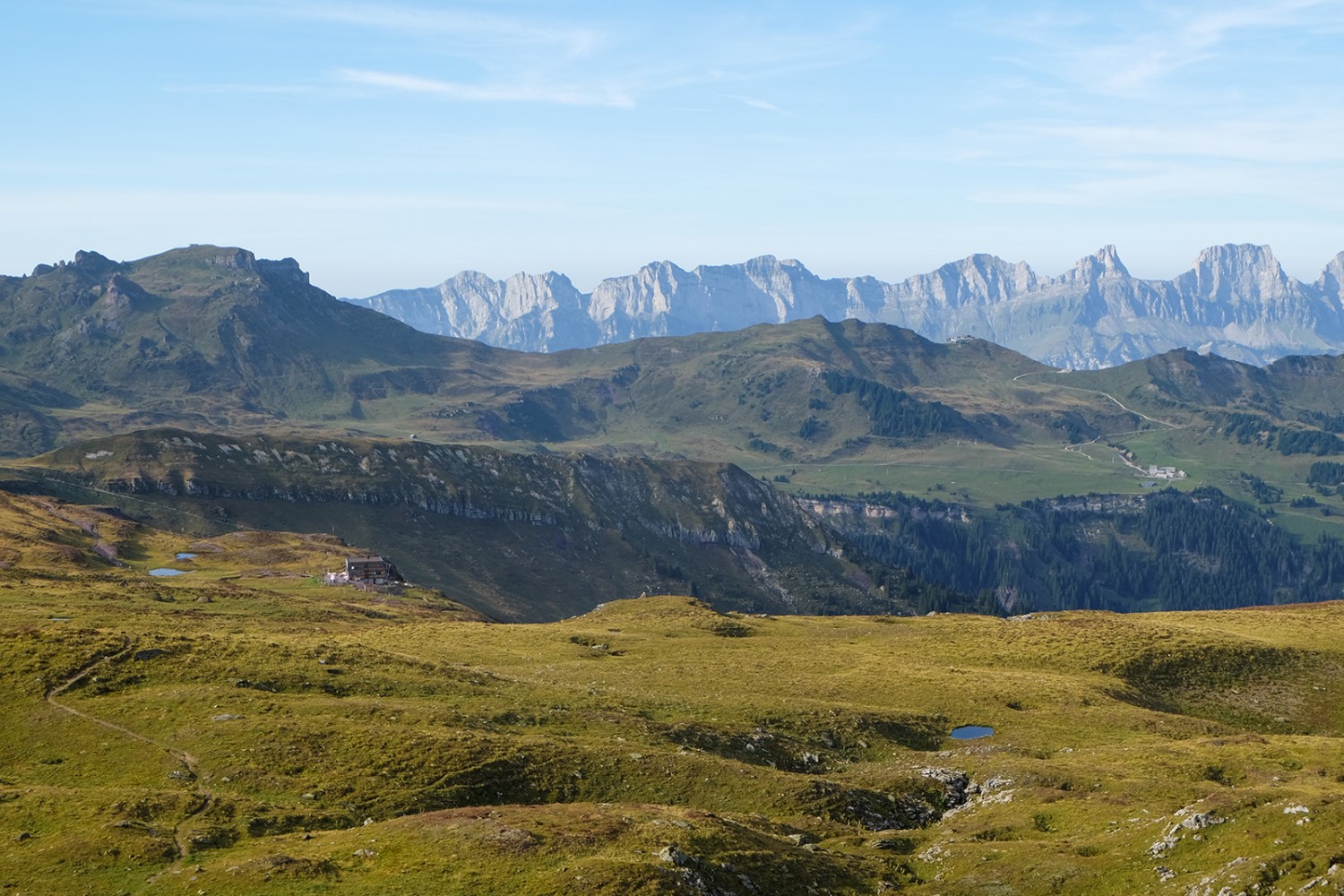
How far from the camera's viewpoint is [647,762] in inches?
2916

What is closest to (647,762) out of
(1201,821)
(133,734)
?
(133,734)

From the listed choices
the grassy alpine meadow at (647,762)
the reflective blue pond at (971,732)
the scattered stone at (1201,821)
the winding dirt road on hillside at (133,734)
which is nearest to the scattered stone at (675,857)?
the grassy alpine meadow at (647,762)

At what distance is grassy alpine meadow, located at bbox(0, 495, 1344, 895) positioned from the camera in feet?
179

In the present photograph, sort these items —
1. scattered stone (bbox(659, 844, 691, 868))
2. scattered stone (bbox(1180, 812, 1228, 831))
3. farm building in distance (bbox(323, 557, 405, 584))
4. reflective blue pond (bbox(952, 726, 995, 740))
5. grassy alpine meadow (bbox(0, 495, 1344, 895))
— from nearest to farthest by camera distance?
scattered stone (bbox(659, 844, 691, 868))
grassy alpine meadow (bbox(0, 495, 1344, 895))
scattered stone (bbox(1180, 812, 1228, 831))
reflective blue pond (bbox(952, 726, 995, 740))
farm building in distance (bbox(323, 557, 405, 584))

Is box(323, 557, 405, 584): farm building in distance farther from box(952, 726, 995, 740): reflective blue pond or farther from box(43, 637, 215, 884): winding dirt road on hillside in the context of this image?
box(952, 726, 995, 740): reflective blue pond

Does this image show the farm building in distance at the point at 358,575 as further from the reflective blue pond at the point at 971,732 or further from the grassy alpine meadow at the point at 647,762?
the reflective blue pond at the point at 971,732

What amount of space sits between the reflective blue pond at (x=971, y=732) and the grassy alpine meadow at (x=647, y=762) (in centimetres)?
82

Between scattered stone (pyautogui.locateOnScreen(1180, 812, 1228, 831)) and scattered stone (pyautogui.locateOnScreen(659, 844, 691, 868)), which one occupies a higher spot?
scattered stone (pyautogui.locateOnScreen(659, 844, 691, 868))

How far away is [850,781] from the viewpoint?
76.4 metres

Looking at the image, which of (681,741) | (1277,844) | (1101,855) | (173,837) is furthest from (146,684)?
(1277,844)

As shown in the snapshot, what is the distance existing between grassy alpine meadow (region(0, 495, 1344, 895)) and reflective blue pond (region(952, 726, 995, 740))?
0.82 m

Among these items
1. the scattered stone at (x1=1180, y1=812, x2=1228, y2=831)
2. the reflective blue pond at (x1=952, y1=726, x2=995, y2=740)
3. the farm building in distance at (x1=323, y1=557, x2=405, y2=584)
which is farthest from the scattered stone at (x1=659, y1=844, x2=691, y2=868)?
the farm building in distance at (x1=323, y1=557, x2=405, y2=584)

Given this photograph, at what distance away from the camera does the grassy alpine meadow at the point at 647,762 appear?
54.5 metres

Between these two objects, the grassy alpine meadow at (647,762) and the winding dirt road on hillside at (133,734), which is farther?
the winding dirt road on hillside at (133,734)
